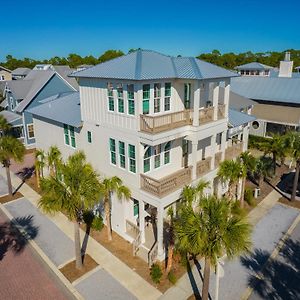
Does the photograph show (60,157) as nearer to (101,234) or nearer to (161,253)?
(101,234)

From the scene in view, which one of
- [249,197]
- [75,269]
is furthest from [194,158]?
[75,269]

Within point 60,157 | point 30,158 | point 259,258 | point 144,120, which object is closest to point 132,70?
point 144,120

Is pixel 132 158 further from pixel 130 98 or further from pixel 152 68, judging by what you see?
pixel 152 68

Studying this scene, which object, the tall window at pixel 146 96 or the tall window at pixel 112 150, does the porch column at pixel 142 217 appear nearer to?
the tall window at pixel 112 150

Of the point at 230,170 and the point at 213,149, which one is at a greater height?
the point at 213,149

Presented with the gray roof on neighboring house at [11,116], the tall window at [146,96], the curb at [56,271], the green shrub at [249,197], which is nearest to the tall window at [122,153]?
the tall window at [146,96]

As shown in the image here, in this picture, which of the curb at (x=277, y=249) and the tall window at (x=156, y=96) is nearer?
the curb at (x=277, y=249)
